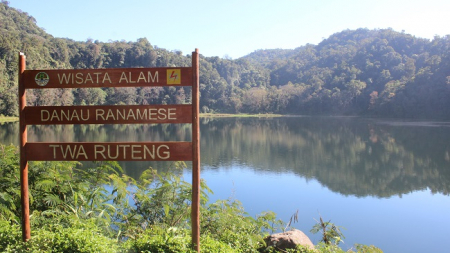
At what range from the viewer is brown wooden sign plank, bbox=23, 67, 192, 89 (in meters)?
2.76

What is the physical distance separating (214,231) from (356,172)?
11.2m

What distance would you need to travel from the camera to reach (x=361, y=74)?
2164 inches

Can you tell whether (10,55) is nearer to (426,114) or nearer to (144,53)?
(144,53)

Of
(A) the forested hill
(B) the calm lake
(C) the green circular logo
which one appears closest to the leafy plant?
(B) the calm lake

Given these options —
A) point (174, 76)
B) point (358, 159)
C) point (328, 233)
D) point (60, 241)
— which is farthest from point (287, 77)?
point (60, 241)

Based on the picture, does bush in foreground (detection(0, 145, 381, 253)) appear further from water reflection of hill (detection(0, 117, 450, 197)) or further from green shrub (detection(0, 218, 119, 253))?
water reflection of hill (detection(0, 117, 450, 197))

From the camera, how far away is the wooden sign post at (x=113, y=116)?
270 centimetres

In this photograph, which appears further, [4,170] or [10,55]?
[10,55]

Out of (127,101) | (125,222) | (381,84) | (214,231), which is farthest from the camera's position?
(381,84)

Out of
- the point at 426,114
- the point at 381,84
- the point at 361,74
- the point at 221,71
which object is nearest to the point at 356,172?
the point at 426,114

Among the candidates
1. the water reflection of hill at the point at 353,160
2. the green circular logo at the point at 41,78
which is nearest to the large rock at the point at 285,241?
the green circular logo at the point at 41,78

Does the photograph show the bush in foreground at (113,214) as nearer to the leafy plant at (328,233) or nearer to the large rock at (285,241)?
the large rock at (285,241)

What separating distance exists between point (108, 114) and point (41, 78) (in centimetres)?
58

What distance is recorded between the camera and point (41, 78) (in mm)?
2820
